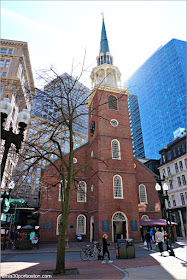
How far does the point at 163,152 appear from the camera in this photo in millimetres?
43500

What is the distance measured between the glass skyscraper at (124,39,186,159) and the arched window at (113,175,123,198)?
49418 mm

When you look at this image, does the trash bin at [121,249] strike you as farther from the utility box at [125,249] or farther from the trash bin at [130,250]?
the trash bin at [130,250]

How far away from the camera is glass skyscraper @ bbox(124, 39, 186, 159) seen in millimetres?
68062

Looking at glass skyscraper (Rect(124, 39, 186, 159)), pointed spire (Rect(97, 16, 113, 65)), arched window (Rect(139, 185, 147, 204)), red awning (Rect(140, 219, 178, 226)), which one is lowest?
red awning (Rect(140, 219, 178, 226))

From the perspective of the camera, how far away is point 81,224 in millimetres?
23719

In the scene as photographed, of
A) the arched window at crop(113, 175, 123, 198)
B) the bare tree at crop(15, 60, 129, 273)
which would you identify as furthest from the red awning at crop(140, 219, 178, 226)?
the bare tree at crop(15, 60, 129, 273)

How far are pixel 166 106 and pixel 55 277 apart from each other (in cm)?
7422

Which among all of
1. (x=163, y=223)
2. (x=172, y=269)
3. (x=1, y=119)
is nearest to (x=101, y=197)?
(x=163, y=223)

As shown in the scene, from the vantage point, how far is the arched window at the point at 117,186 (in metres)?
21.7

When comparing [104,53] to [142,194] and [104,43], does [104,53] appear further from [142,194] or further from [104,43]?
[142,194]

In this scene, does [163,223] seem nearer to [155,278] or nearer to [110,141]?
[110,141]

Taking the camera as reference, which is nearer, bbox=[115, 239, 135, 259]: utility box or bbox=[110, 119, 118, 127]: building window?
bbox=[115, 239, 135, 259]: utility box

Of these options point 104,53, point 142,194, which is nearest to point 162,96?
point 104,53

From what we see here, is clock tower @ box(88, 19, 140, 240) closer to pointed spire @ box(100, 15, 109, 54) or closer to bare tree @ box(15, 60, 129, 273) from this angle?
pointed spire @ box(100, 15, 109, 54)
